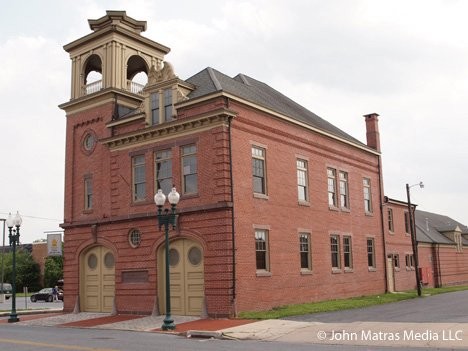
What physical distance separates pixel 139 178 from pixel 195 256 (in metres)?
5.32

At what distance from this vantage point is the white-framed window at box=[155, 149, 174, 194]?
25.8 m

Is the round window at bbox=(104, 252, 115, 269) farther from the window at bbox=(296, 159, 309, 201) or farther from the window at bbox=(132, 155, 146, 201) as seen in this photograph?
the window at bbox=(296, 159, 309, 201)

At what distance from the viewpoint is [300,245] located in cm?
2772

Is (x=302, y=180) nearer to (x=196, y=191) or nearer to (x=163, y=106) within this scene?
(x=196, y=191)

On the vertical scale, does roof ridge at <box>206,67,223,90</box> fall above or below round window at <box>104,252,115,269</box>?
above

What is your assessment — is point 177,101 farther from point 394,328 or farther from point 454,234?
point 454,234

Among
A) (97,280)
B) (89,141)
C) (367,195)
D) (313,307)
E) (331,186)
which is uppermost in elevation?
(89,141)

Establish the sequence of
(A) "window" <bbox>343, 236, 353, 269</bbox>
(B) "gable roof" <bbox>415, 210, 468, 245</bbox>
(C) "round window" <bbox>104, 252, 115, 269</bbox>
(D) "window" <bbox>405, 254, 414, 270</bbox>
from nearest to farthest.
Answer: (C) "round window" <bbox>104, 252, 115, 269</bbox> < (A) "window" <bbox>343, 236, 353, 269</bbox> < (D) "window" <bbox>405, 254, 414, 270</bbox> < (B) "gable roof" <bbox>415, 210, 468, 245</bbox>

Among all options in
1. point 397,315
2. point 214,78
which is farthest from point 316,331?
point 214,78

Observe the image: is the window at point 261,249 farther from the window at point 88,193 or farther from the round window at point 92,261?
the window at point 88,193

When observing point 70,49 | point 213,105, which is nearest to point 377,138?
point 213,105

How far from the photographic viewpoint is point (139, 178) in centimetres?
2709

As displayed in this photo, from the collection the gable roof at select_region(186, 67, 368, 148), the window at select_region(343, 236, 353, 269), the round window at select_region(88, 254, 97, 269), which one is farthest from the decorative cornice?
the window at select_region(343, 236, 353, 269)

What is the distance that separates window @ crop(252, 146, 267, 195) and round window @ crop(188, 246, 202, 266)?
3.76 m
